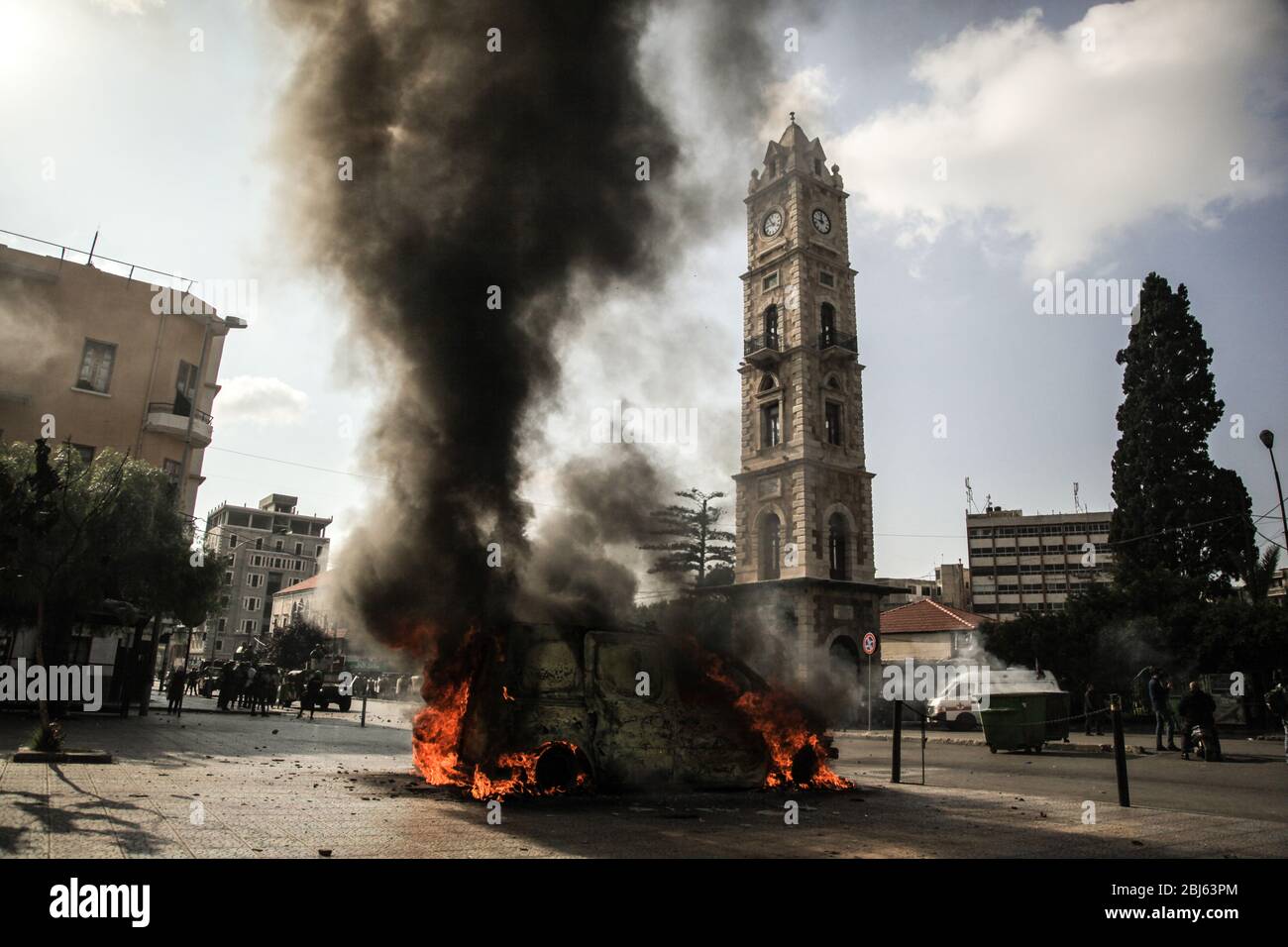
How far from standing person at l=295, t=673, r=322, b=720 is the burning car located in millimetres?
15915

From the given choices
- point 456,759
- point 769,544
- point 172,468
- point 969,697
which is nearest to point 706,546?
point 769,544

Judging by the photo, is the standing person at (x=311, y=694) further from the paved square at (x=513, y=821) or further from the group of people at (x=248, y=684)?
the paved square at (x=513, y=821)

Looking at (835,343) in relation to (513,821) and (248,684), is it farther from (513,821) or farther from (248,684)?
(513,821)

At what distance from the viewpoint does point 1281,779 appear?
1170cm

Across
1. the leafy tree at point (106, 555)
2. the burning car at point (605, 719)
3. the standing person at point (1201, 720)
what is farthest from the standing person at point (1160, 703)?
the leafy tree at point (106, 555)

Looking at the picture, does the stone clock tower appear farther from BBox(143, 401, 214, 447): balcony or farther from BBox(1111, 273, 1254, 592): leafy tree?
BBox(143, 401, 214, 447): balcony

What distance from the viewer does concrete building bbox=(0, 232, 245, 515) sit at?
23.3 meters

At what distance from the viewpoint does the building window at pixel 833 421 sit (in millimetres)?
36562

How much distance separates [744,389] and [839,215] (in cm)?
1005

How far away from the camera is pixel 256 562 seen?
8500 cm

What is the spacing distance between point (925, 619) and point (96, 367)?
129 ft

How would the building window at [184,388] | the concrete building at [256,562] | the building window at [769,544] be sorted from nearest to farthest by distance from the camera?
the building window at [184,388] → the building window at [769,544] → the concrete building at [256,562]

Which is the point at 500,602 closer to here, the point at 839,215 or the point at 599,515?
the point at 599,515

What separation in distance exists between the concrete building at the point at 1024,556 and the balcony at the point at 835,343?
61232 millimetres
